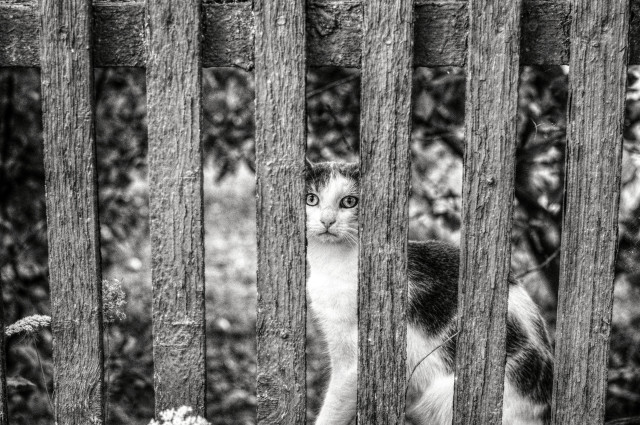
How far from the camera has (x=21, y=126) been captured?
379 cm

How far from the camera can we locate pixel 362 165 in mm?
1849

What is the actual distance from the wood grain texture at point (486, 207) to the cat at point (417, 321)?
56 cm

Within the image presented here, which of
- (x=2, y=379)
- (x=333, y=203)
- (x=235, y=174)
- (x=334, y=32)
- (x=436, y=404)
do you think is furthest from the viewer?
(x=235, y=174)

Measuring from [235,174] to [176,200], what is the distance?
2140 millimetres

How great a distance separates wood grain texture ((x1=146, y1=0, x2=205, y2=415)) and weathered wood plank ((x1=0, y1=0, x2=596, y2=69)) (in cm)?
5

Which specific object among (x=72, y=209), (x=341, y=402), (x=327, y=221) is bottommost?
(x=341, y=402)

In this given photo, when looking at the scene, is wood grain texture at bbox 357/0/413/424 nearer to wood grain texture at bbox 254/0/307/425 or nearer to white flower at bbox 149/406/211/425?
wood grain texture at bbox 254/0/307/425

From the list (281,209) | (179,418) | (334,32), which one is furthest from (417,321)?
(334,32)

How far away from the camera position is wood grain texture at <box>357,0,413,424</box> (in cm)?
179

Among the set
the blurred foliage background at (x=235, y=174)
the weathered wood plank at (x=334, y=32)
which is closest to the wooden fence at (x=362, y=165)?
the weathered wood plank at (x=334, y=32)

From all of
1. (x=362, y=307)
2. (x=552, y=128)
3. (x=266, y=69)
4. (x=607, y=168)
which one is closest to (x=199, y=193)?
(x=266, y=69)

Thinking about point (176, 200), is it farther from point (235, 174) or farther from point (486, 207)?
point (235, 174)

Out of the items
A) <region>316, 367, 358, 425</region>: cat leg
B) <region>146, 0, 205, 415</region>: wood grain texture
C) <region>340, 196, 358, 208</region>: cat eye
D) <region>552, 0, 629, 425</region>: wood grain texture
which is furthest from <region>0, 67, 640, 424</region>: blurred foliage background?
<region>146, 0, 205, 415</region>: wood grain texture

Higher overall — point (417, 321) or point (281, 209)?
point (281, 209)
